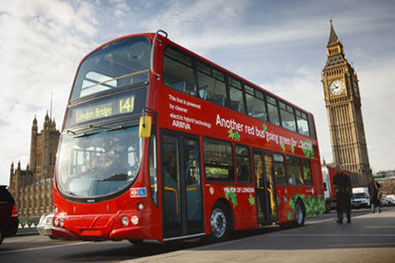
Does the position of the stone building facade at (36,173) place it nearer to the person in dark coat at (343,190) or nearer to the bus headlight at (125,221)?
the person in dark coat at (343,190)

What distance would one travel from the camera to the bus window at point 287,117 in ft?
39.8

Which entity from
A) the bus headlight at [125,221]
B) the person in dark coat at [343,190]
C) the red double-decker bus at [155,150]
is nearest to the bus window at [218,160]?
the red double-decker bus at [155,150]

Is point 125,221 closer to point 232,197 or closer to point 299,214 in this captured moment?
point 232,197

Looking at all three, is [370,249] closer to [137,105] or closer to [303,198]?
[137,105]

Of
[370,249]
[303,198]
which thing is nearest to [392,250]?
[370,249]

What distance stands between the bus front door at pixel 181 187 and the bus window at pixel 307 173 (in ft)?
20.5

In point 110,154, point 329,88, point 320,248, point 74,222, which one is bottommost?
point 320,248

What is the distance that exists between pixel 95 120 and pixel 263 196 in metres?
5.04

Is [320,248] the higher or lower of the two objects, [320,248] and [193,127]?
the lower

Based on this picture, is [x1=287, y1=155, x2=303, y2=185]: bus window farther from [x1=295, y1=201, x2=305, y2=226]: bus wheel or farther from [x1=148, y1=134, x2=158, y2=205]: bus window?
[x1=148, y1=134, x2=158, y2=205]: bus window

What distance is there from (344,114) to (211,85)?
89.5 meters

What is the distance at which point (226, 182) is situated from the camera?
8391mm

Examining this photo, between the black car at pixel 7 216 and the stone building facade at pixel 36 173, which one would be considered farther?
the stone building facade at pixel 36 173

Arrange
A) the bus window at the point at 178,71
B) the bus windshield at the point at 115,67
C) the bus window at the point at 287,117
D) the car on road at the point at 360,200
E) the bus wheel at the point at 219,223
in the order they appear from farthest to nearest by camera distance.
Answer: the car on road at the point at 360,200 < the bus window at the point at 287,117 < the bus wheel at the point at 219,223 < the bus window at the point at 178,71 < the bus windshield at the point at 115,67
